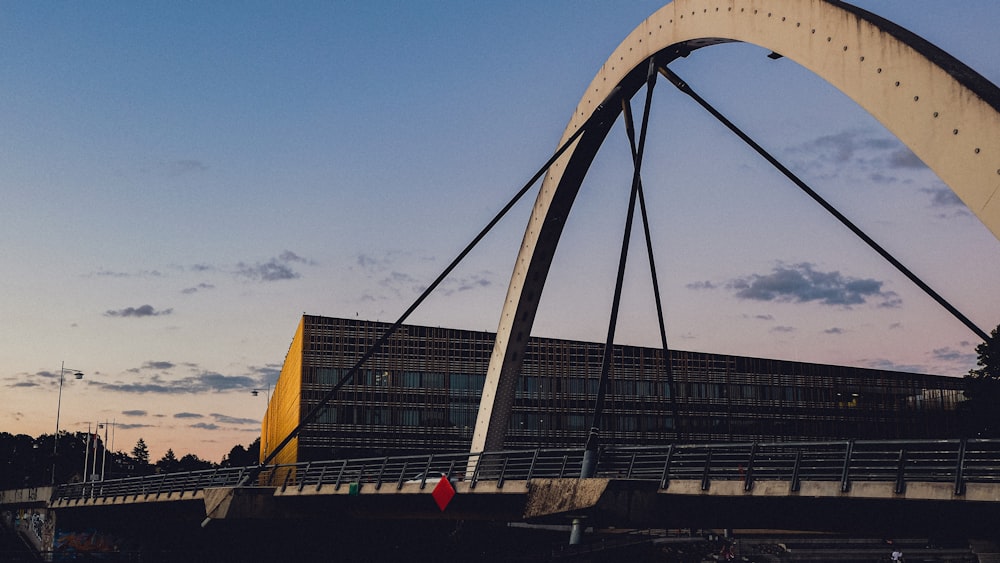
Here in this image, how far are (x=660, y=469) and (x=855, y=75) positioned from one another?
390 inches

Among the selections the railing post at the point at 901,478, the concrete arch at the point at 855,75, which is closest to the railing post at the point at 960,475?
the railing post at the point at 901,478

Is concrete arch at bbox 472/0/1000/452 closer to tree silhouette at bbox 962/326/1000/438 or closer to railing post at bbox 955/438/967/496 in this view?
railing post at bbox 955/438/967/496

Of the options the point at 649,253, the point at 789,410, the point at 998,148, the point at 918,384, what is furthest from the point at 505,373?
the point at 918,384

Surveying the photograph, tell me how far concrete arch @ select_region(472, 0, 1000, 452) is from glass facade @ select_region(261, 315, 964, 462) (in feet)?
198

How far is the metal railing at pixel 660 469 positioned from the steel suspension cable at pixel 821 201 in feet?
7.92

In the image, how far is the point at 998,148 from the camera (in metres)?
14.3

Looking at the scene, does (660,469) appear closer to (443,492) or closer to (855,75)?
(443,492)

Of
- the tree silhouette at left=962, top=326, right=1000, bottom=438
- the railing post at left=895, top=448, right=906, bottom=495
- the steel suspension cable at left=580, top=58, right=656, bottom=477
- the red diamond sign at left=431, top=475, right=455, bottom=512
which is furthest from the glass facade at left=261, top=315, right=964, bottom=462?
the railing post at left=895, top=448, right=906, bottom=495

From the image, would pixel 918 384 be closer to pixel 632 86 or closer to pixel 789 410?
pixel 789 410

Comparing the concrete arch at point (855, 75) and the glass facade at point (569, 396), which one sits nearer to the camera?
the concrete arch at point (855, 75)

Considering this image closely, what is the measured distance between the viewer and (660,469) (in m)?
23.3

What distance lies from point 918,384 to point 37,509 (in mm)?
87810

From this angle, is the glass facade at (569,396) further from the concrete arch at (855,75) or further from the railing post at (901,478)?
the railing post at (901,478)

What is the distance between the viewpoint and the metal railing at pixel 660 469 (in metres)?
19.3
